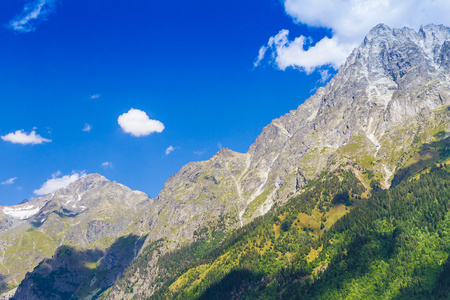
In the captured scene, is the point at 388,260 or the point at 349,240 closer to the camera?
the point at 388,260

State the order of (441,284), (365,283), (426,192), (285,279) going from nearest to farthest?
(441,284) < (365,283) < (285,279) < (426,192)

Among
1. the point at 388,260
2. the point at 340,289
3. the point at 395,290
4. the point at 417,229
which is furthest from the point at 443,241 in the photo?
the point at 340,289

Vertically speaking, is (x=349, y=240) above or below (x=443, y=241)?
above

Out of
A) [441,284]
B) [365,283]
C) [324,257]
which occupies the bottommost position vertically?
[441,284]

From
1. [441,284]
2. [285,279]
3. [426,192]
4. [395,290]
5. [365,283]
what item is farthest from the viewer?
[426,192]

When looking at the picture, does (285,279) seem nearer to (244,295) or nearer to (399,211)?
(244,295)

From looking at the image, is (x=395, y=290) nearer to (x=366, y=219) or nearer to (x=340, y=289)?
(x=340, y=289)

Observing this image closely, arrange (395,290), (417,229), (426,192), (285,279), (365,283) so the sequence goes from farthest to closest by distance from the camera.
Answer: (426,192)
(285,279)
(417,229)
(365,283)
(395,290)

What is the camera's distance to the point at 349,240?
183000mm

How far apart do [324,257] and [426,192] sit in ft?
260

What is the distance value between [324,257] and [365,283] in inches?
1342

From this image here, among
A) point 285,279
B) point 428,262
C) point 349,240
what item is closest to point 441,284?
point 428,262

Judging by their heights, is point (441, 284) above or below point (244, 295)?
below

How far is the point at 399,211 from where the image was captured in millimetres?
185750
